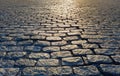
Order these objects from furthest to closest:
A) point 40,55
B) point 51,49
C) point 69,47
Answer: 1. point 69,47
2. point 51,49
3. point 40,55

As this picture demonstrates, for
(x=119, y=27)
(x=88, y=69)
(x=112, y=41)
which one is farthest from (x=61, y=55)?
(x=119, y=27)

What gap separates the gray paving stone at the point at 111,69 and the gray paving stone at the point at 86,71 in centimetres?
12

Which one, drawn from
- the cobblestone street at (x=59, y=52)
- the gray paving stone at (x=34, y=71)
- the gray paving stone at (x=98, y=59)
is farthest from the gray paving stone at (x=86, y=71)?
the gray paving stone at (x=34, y=71)

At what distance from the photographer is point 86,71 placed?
301cm

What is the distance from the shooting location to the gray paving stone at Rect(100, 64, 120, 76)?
2954 mm

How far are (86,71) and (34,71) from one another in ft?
2.20

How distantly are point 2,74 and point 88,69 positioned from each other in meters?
1.11

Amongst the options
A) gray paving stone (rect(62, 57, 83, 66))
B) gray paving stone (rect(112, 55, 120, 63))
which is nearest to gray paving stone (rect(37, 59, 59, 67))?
gray paving stone (rect(62, 57, 83, 66))

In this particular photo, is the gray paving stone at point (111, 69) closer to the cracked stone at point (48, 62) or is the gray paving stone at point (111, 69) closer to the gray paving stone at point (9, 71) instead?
the cracked stone at point (48, 62)

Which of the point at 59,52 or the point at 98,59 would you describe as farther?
the point at 59,52

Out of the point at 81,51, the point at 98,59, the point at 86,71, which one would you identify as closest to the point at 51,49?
the point at 81,51

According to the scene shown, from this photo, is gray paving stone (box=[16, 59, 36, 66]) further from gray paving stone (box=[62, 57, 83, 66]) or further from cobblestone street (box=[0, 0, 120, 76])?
gray paving stone (box=[62, 57, 83, 66])

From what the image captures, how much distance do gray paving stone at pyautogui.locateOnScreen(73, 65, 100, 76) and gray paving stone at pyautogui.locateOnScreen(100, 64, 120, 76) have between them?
12 centimetres

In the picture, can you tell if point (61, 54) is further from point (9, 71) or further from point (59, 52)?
point (9, 71)
